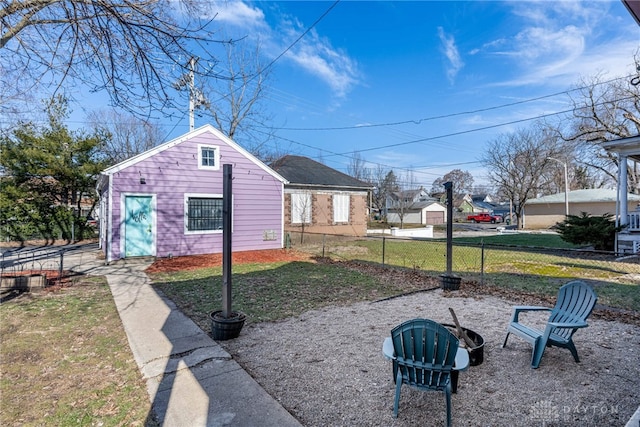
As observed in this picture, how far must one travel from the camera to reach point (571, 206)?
29.4 m

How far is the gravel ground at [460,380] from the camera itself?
2641 mm

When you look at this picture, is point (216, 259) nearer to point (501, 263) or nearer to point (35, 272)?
point (35, 272)

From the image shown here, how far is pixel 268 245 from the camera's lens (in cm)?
1368

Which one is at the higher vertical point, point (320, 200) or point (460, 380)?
point (320, 200)

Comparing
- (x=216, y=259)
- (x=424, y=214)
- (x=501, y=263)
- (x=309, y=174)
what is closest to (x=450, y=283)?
(x=501, y=263)

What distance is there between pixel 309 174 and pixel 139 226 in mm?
9666

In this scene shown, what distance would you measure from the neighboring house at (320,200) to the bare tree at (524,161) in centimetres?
2370

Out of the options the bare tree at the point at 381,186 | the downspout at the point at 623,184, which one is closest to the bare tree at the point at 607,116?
the downspout at the point at 623,184

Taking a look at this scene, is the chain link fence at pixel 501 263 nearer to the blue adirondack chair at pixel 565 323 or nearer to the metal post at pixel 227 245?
the blue adirondack chair at pixel 565 323

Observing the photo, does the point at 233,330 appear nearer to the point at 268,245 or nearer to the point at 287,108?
the point at 268,245

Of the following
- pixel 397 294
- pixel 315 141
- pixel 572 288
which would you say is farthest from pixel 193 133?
pixel 315 141

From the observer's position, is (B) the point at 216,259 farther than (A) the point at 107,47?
Yes

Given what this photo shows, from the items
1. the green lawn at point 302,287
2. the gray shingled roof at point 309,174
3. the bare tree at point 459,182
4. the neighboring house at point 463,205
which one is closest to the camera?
the green lawn at point 302,287

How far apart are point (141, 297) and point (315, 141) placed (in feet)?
71.1
